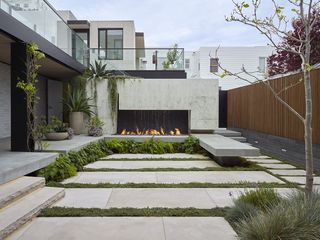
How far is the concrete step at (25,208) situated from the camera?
11.8ft

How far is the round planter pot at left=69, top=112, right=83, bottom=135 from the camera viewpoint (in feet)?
39.0

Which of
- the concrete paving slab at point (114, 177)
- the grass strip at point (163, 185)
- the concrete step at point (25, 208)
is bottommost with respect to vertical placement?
the concrete paving slab at point (114, 177)

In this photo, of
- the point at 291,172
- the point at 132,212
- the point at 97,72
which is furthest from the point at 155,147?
the point at 132,212

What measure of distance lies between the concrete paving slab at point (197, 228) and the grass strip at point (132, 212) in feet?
0.49

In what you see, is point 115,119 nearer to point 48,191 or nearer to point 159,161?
point 159,161

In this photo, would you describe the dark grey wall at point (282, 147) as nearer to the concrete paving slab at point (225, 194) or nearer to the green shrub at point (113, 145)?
the concrete paving slab at point (225, 194)

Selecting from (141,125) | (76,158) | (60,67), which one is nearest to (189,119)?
(141,125)

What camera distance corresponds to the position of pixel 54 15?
385 inches

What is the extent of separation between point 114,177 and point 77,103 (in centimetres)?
582

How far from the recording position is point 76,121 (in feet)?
39.1

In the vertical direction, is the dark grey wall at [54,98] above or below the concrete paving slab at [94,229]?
above

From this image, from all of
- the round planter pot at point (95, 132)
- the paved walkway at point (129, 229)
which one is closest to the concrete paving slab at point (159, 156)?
the round planter pot at point (95, 132)

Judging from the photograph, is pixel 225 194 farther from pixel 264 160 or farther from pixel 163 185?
pixel 264 160

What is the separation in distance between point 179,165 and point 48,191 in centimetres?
394
